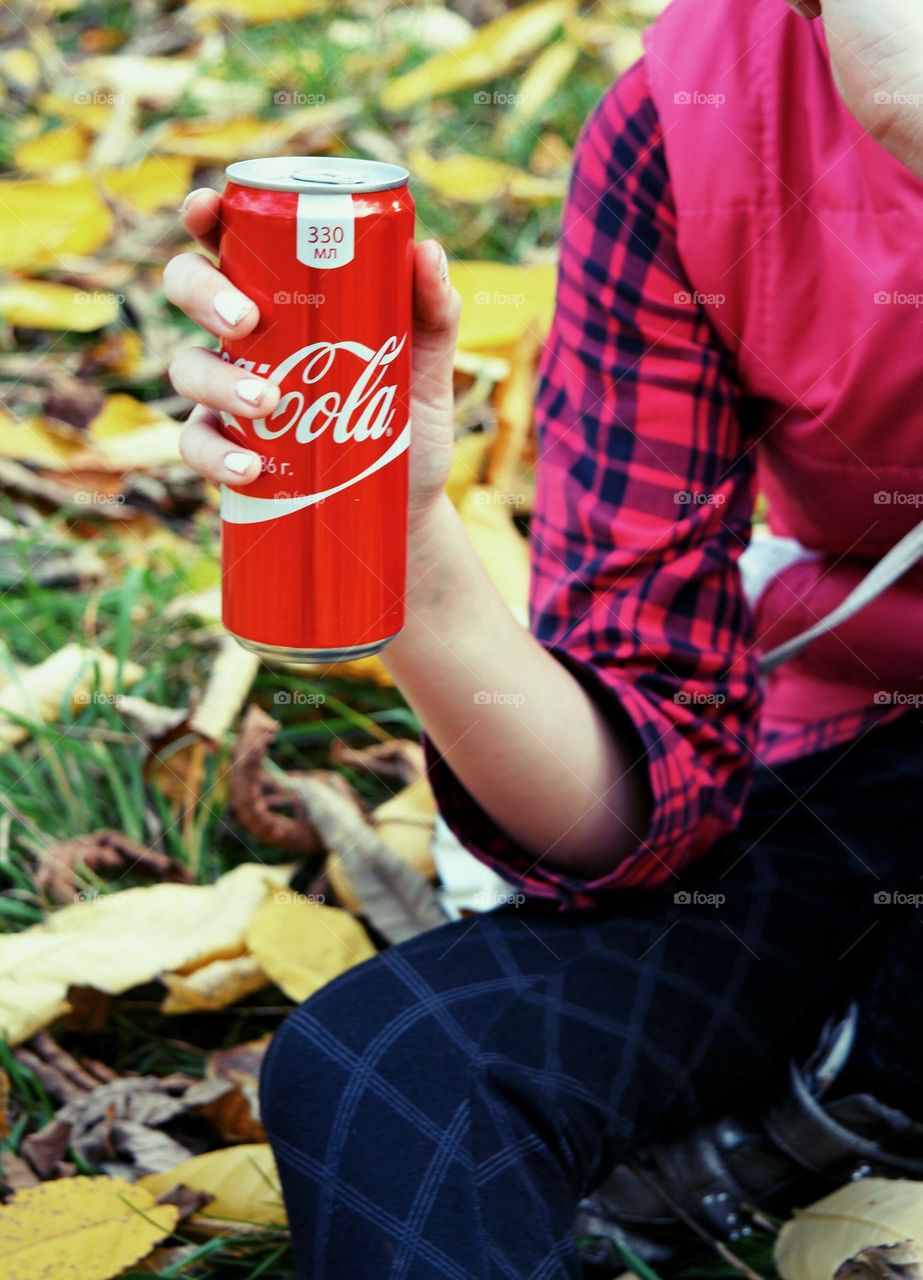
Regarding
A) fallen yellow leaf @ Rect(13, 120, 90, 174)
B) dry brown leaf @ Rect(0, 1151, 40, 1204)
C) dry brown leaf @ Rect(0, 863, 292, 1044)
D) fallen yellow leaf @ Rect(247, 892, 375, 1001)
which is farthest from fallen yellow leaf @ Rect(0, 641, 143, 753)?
fallen yellow leaf @ Rect(13, 120, 90, 174)

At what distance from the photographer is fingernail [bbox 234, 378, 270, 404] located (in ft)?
2.76

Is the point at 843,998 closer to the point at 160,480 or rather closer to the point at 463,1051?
the point at 463,1051

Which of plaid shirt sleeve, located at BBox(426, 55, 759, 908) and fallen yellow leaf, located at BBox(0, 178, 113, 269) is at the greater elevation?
plaid shirt sleeve, located at BBox(426, 55, 759, 908)

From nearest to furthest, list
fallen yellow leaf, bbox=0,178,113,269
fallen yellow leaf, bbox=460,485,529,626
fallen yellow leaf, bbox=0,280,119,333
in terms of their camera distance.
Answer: fallen yellow leaf, bbox=460,485,529,626, fallen yellow leaf, bbox=0,280,119,333, fallen yellow leaf, bbox=0,178,113,269

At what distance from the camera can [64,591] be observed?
185 centimetres

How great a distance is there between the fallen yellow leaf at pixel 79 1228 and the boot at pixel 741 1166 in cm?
32

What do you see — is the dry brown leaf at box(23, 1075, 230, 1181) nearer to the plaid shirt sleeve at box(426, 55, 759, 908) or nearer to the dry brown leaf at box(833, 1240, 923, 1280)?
the plaid shirt sleeve at box(426, 55, 759, 908)

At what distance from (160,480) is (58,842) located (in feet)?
1.95

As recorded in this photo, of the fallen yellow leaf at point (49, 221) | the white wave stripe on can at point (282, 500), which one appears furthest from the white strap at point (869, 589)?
the fallen yellow leaf at point (49, 221)

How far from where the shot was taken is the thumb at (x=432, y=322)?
906 mm

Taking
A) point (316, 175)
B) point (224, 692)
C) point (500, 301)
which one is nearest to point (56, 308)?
point (500, 301)

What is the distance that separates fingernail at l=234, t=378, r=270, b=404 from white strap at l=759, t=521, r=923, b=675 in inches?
19.1

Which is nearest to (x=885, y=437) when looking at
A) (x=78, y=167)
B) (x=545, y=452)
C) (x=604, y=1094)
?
(x=545, y=452)

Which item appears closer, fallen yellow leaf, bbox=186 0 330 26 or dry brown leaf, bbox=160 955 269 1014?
dry brown leaf, bbox=160 955 269 1014
